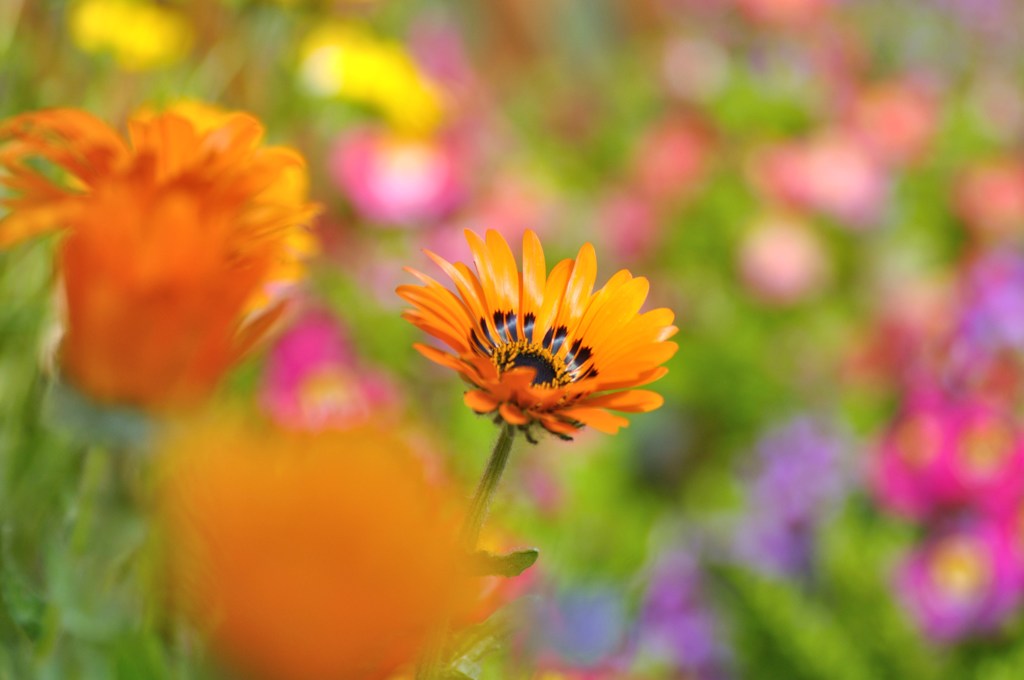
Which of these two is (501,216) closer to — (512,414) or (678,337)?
(678,337)

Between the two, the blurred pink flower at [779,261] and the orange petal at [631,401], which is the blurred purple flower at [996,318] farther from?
the orange petal at [631,401]

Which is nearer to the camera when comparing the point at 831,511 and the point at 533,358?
the point at 533,358

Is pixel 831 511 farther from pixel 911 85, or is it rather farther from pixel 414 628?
pixel 911 85

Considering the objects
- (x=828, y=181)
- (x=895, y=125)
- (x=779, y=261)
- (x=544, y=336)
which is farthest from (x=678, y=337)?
(x=544, y=336)

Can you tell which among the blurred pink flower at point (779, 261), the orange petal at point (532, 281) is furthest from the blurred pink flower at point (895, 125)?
the orange petal at point (532, 281)

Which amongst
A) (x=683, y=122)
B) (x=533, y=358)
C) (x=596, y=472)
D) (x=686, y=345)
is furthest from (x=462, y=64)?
(x=533, y=358)
